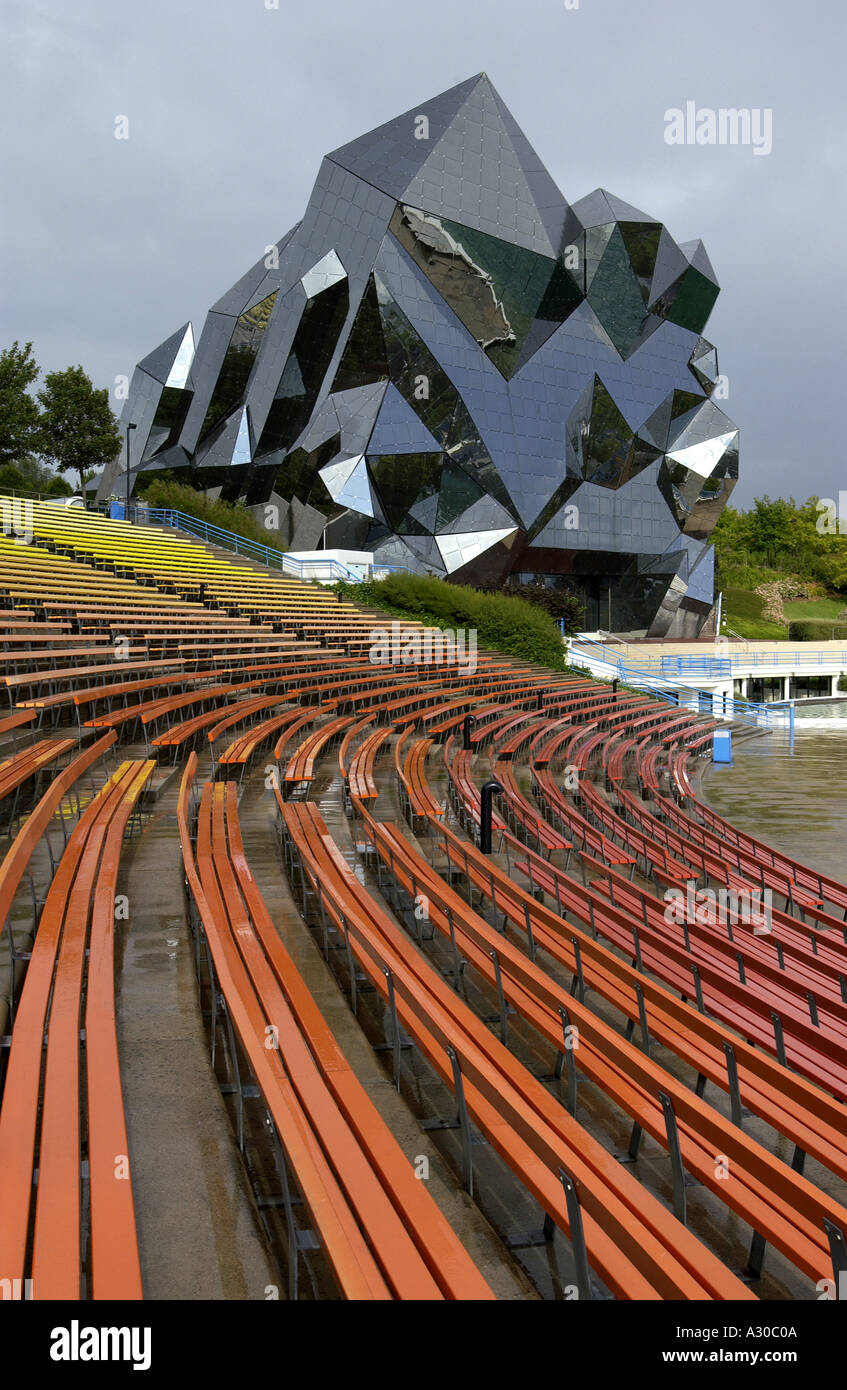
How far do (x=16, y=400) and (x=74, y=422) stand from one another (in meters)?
3.69

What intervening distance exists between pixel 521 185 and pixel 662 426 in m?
12.1

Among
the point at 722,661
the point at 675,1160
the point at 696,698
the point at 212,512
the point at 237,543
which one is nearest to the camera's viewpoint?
the point at 675,1160

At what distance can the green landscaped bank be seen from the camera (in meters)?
30.5

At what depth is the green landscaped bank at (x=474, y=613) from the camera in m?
30.5

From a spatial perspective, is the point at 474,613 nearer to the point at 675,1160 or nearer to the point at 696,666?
the point at 696,666

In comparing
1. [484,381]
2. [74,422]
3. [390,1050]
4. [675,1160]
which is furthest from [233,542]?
[675,1160]

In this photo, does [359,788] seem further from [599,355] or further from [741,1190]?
[599,355]

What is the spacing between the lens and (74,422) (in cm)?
4475

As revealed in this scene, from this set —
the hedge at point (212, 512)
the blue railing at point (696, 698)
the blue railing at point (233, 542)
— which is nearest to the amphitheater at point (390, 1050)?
the blue railing at point (233, 542)

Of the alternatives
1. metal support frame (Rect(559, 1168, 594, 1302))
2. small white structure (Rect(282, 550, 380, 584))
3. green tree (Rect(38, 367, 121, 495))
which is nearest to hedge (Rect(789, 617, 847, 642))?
small white structure (Rect(282, 550, 380, 584))

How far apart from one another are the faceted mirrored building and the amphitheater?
85.9ft

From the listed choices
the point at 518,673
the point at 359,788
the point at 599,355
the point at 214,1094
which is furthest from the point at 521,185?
the point at 214,1094

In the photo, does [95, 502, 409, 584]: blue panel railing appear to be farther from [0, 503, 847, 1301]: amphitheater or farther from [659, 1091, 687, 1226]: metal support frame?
[659, 1091, 687, 1226]: metal support frame
